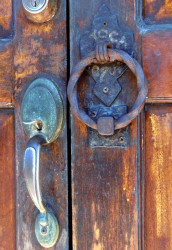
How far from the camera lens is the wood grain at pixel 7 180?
607mm

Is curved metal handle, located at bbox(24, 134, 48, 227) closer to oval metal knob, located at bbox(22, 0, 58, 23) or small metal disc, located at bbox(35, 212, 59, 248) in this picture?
small metal disc, located at bbox(35, 212, 59, 248)

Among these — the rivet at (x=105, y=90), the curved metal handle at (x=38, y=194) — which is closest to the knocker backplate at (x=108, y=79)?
the rivet at (x=105, y=90)

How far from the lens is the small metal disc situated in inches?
22.2

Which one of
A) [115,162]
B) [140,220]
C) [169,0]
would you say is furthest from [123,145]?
[169,0]

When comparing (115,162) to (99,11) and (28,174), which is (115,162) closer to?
(28,174)

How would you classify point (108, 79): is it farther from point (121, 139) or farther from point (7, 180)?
point (7, 180)

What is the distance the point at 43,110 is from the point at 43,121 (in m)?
0.02

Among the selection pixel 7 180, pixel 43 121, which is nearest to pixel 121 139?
pixel 43 121

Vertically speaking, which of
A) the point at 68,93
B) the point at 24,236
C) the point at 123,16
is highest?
the point at 123,16

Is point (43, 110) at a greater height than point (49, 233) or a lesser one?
greater

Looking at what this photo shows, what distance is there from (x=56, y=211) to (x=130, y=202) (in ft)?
0.45

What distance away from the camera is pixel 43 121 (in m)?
0.55

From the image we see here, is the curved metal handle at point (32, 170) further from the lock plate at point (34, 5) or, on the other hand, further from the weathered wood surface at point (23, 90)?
the lock plate at point (34, 5)

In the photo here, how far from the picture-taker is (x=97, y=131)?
21.2 inches
